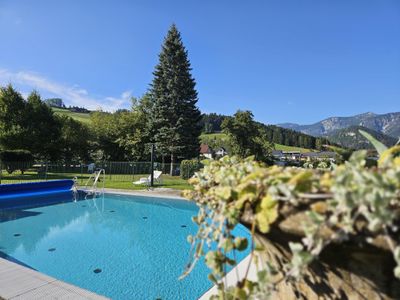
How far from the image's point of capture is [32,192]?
1290 cm

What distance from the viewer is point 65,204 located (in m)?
11.5

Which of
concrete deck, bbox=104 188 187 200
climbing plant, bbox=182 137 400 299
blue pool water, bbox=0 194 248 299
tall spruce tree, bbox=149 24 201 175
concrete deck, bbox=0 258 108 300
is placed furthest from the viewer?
tall spruce tree, bbox=149 24 201 175

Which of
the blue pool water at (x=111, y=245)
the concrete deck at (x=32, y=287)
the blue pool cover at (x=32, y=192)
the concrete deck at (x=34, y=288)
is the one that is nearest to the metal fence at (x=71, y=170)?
the blue pool cover at (x=32, y=192)

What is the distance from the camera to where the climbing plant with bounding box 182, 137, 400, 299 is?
22.2 inches

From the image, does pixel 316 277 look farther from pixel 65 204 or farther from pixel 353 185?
pixel 65 204

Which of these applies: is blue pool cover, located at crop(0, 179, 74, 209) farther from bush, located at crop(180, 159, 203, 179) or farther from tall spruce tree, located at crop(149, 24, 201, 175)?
tall spruce tree, located at crop(149, 24, 201, 175)

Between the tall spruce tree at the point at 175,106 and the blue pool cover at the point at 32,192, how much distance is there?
36.1 ft

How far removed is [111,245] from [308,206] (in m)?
7.17

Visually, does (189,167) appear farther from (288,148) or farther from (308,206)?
(288,148)

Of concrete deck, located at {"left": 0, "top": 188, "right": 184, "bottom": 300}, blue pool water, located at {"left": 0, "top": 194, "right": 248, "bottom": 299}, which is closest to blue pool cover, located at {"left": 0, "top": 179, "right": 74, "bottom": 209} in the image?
blue pool water, located at {"left": 0, "top": 194, "right": 248, "bottom": 299}

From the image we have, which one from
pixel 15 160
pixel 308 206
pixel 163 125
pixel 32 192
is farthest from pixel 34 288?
pixel 163 125

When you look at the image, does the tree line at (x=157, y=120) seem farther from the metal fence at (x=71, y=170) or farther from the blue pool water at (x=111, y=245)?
the blue pool water at (x=111, y=245)

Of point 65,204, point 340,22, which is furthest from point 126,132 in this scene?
point 340,22

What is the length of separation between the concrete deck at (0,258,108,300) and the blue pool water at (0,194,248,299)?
43.5 inches
